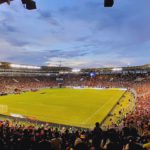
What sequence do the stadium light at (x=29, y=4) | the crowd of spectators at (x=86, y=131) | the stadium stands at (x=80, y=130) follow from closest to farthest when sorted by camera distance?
the crowd of spectators at (x=86, y=131) → the stadium stands at (x=80, y=130) → the stadium light at (x=29, y=4)

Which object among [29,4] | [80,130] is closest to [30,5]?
[29,4]

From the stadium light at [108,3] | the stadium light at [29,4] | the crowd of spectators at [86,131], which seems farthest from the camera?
the stadium light at [29,4]

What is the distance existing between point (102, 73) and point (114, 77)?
40.1 ft

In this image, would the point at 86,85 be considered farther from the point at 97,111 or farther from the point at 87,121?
the point at 87,121

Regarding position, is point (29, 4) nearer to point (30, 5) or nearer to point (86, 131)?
point (30, 5)

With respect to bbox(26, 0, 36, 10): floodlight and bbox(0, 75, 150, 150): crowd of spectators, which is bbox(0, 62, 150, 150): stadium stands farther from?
bbox(26, 0, 36, 10): floodlight

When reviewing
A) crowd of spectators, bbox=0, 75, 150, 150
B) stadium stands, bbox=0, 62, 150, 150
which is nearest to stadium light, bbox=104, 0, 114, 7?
crowd of spectators, bbox=0, 75, 150, 150

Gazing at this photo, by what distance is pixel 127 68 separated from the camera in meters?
101

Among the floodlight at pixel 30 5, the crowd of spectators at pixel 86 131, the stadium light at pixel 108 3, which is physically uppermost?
the floodlight at pixel 30 5

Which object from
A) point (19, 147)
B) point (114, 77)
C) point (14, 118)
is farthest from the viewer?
point (114, 77)

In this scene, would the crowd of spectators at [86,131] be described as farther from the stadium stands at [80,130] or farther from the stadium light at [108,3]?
the stadium light at [108,3]

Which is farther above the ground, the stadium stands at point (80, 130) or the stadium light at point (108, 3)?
the stadium light at point (108, 3)

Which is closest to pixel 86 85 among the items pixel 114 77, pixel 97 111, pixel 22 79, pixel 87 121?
pixel 114 77

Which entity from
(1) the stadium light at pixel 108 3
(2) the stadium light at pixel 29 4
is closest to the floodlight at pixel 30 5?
(2) the stadium light at pixel 29 4
